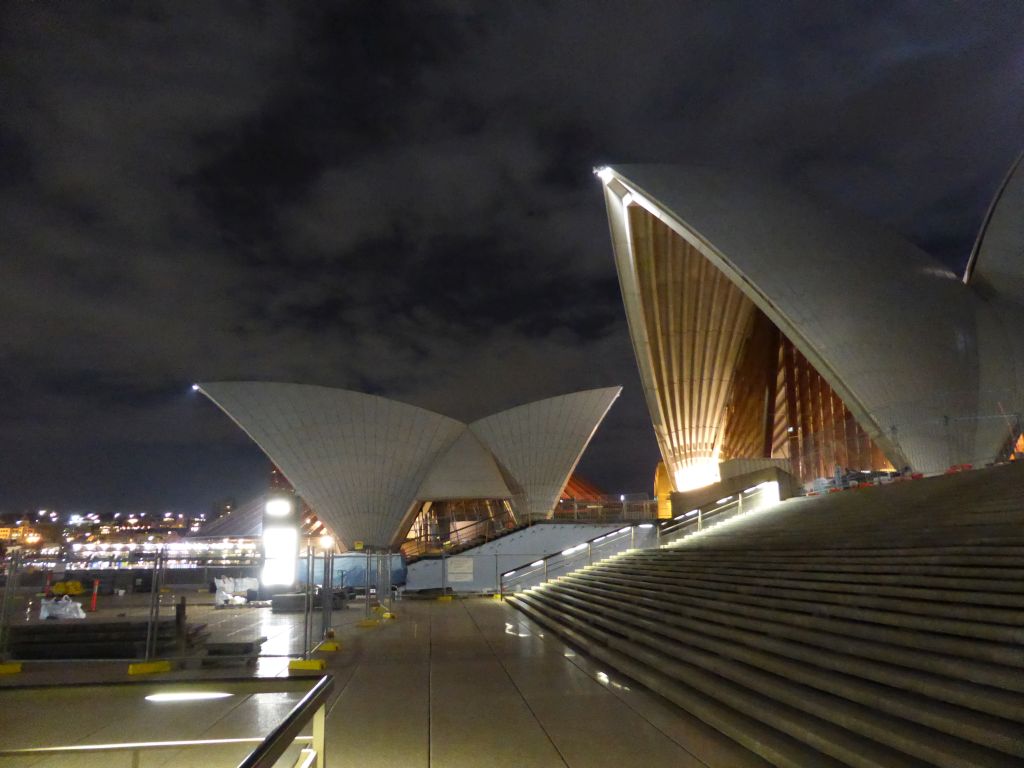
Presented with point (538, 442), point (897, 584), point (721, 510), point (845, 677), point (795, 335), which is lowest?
point (845, 677)

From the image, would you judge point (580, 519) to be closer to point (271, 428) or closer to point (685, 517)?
point (685, 517)

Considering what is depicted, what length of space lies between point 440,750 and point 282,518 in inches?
303

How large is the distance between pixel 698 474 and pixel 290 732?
3349 cm

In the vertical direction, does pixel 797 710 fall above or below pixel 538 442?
below

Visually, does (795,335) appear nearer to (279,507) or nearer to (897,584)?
(897,584)

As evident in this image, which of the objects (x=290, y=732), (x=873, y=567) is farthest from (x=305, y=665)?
(x=873, y=567)

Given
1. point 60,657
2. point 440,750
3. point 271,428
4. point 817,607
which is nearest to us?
point 440,750

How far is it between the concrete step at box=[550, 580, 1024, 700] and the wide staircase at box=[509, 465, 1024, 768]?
1 cm

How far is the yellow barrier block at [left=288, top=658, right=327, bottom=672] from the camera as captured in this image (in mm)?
7736

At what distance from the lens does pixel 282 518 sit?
11.7 m

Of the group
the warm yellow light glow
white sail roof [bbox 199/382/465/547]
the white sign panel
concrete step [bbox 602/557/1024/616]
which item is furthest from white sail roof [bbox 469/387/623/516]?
concrete step [bbox 602/557/1024/616]

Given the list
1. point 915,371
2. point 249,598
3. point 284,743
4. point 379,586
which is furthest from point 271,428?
point 284,743

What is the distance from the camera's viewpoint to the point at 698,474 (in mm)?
33719

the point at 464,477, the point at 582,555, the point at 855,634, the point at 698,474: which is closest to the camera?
the point at 855,634
